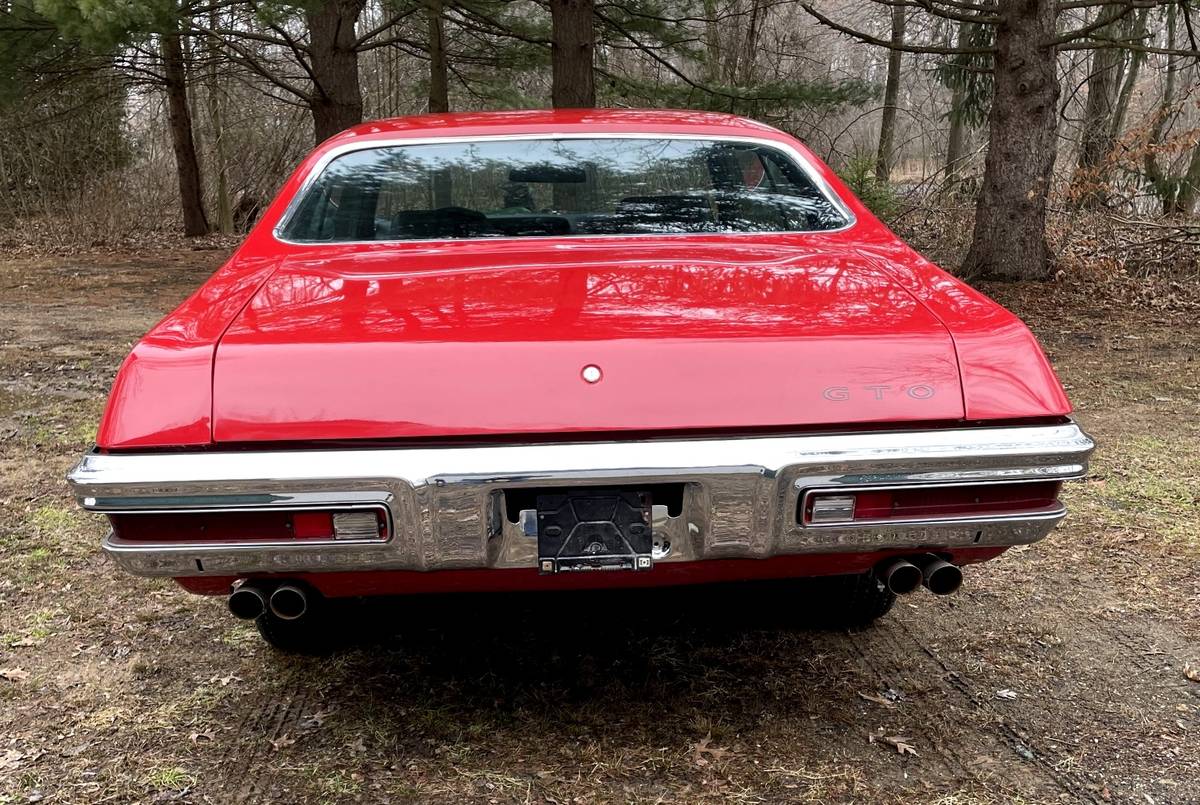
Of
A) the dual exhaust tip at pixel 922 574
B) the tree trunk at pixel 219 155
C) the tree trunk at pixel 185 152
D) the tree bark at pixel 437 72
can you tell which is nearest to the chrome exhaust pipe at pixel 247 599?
the dual exhaust tip at pixel 922 574

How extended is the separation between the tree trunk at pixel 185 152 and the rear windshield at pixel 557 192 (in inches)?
570

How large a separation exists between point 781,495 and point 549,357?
0.54m

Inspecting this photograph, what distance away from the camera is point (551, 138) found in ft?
10.2

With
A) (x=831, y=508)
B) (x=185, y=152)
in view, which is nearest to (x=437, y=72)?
(x=185, y=152)

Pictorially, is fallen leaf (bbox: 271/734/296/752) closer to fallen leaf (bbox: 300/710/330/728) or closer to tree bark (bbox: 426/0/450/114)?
fallen leaf (bbox: 300/710/330/728)

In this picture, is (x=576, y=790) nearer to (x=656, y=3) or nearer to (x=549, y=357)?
(x=549, y=357)

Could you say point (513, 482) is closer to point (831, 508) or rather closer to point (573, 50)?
point (831, 508)

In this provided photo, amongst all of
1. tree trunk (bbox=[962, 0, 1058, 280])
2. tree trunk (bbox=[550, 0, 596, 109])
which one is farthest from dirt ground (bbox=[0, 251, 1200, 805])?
tree trunk (bbox=[550, 0, 596, 109])

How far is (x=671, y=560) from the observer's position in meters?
2.05

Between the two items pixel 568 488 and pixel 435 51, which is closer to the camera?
pixel 568 488

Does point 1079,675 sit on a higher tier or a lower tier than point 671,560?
lower

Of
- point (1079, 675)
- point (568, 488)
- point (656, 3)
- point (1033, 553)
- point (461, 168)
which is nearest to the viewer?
point (568, 488)

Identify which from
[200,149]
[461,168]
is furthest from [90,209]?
[461,168]

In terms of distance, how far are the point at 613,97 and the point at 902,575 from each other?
12374 millimetres
